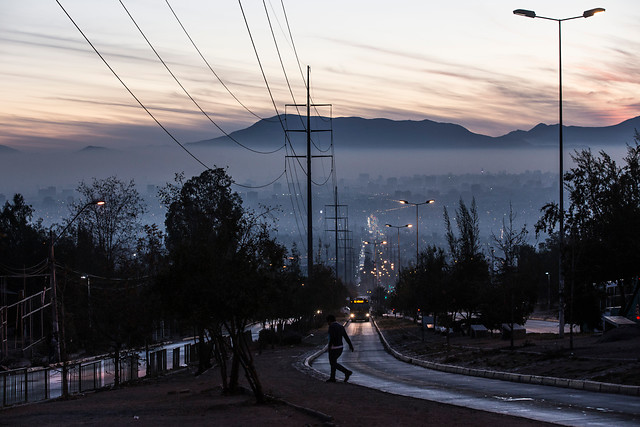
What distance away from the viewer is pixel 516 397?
53.2ft

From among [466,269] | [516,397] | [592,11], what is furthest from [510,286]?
[466,269]

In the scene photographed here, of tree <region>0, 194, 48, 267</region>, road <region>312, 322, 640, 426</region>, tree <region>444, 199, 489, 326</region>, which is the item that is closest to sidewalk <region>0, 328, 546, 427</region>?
road <region>312, 322, 640, 426</region>

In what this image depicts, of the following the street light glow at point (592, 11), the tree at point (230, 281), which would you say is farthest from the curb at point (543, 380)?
the street light glow at point (592, 11)

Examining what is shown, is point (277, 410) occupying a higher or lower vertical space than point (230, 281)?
lower

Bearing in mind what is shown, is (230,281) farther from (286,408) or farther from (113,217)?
(113,217)

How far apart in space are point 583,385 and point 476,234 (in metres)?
37.1

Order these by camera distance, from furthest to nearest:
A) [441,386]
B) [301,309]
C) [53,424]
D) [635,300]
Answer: [301,309]
[635,300]
[441,386]
[53,424]

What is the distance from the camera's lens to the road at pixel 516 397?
12711mm

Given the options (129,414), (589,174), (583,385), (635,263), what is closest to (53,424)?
(129,414)

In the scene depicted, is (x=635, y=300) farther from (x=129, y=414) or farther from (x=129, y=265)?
(x=129, y=414)

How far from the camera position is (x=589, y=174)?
37156 millimetres

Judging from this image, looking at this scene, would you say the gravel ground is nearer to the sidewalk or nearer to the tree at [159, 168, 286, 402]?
the sidewalk

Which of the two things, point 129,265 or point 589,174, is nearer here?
point 129,265

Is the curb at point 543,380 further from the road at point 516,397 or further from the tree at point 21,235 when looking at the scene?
the tree at point 21,235
